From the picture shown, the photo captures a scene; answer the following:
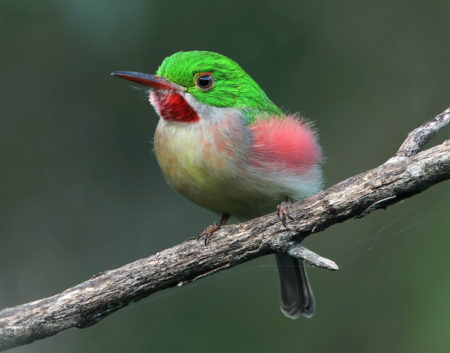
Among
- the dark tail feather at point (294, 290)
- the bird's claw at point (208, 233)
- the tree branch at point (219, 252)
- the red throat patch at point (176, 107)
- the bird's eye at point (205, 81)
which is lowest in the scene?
the tree branch at point (219, 252)

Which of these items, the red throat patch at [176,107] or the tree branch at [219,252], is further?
the red throat patch at [176,107]

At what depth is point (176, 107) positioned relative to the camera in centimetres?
407

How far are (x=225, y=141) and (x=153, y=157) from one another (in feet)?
7.19

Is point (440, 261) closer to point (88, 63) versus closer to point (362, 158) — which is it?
point (362, 158)

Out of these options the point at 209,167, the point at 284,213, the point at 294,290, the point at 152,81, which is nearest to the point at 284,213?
the point at 284,213

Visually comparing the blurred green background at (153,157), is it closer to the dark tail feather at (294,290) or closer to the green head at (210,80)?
the dark tail feather at (294,290)

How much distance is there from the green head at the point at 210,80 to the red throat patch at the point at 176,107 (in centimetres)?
6

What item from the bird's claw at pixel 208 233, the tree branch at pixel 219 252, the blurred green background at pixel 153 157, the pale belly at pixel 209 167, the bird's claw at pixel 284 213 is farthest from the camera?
the blurred green background at pixel 153 157

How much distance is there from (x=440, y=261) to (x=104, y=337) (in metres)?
2.58

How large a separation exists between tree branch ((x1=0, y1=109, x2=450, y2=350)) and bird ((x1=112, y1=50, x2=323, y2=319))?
0.86 feet

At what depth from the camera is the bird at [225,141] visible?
3904 millimetres

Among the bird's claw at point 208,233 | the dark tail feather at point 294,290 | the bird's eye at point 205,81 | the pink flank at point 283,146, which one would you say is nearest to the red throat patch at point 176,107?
the bird's eye at point 205,81

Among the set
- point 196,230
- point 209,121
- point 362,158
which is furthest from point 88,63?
point 362,158

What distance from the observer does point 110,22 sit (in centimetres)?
520
